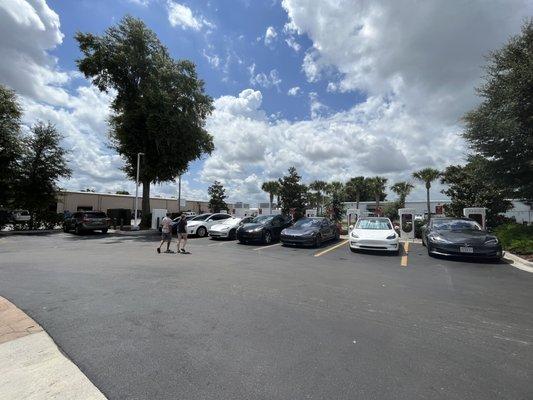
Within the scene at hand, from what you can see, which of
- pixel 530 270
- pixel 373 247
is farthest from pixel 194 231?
pixel 530 270

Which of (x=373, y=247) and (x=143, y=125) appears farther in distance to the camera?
(x=143, y=125)

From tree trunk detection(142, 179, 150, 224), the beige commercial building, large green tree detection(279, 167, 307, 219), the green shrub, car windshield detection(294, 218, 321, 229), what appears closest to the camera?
the green shrub

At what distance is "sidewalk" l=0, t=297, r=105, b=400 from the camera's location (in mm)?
2795

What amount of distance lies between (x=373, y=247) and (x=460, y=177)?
17.3m

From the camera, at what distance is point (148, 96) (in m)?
23.4

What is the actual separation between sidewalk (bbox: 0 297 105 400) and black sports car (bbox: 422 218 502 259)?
1074 cm

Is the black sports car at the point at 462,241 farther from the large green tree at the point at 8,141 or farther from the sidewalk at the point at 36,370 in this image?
the large green tree at the point at 8,141

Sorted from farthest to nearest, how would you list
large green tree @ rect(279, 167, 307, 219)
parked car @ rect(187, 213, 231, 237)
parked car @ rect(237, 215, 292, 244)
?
large green tree @ rect(279, 167, 307, 219)
parked car @ rect(187, 213, 231, 237)
parked car @ rect(237, 215, 292, 244)

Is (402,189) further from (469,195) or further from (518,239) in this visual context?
(518,239)

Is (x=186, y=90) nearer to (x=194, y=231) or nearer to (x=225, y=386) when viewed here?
(x=194, y=231)

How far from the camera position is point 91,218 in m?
22.6

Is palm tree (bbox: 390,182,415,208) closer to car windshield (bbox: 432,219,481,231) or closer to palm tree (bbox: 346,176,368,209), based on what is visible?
palm tree (bbox: 346,176,368,209)

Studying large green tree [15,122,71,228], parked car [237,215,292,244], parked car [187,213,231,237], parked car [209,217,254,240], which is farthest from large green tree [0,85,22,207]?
parked car [237,215,292,244]

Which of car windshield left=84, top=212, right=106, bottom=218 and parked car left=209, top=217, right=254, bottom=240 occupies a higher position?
car windshield left=84, top=212, right=106, bottom=218
